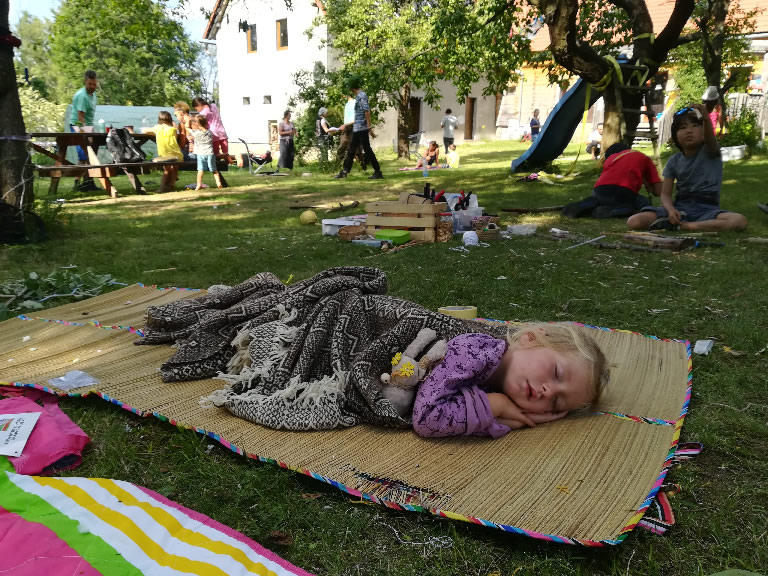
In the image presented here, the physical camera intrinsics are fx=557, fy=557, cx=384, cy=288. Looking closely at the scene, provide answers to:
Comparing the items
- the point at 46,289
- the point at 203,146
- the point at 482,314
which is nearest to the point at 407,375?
the point at 482,314

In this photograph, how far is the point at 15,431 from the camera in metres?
2.04

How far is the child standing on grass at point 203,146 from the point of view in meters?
10.3

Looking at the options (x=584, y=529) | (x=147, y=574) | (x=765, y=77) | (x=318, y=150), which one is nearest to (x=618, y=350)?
(x=584, y=529)

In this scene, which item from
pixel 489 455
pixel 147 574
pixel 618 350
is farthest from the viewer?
pixel 618 350

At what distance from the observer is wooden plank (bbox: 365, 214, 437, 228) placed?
5672 mm

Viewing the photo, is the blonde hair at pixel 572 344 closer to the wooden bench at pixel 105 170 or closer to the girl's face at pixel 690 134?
the girl's face at pixel 690 134

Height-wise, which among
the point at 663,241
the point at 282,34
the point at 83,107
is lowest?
the point at 663,241

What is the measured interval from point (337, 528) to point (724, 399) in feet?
5.73

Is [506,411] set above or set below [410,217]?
below

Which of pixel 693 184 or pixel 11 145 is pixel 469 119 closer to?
pixel 693 184

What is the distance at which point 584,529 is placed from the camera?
155 centimetres

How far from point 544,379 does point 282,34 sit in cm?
2288

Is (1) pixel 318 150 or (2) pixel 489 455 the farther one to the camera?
(1) pixel 318 150

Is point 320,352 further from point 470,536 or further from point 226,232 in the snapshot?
point 226,232
